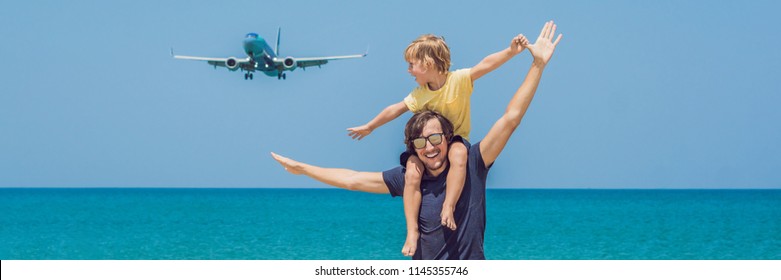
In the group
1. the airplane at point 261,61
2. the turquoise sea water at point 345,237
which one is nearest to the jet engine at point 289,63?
the airplane at point 261,61

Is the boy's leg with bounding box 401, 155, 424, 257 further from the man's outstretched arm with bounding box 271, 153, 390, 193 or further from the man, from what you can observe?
the man's outstretched arm with bounding box 271, 153, 390, 193

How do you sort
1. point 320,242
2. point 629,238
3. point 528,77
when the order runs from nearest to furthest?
point 528,77 < point 320,242 < point 629,238

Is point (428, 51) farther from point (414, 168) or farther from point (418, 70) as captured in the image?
point (414, 168)

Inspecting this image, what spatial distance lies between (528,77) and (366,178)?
3.13 feet

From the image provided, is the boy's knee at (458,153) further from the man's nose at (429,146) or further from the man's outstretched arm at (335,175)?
the man's outstretched arm at (335,175)

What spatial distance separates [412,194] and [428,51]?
2.40ft

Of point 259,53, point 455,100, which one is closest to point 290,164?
point 455,100

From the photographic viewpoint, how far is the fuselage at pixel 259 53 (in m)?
50.4
